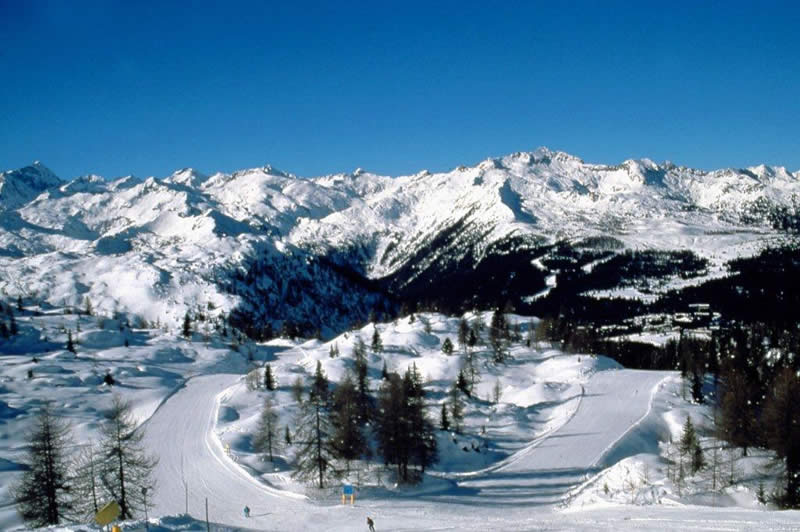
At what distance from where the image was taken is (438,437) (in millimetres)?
69875

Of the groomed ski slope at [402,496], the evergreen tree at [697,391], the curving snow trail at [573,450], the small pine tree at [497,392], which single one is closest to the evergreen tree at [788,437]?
the groomed ski slope at [402,496]

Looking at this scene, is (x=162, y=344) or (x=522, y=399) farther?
(x=162, y=344)

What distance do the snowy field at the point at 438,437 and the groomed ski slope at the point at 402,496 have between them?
0.26 meters

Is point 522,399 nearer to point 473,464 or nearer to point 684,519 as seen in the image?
point 473,464

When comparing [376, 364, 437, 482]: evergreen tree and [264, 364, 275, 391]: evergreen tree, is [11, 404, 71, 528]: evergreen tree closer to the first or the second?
[376, 364, 437, 482]: evergreen tree

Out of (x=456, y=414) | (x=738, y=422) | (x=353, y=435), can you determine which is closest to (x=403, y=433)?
(x=353, y=435)

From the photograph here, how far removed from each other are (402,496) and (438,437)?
20084 mm

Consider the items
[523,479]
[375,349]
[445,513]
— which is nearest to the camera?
[445,513]

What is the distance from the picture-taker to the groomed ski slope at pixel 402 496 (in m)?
40.3

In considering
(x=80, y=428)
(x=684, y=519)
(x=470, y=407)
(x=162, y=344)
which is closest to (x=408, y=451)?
(x=684, y=519)

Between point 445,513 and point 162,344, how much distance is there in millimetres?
130199

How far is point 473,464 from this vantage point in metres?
67.6

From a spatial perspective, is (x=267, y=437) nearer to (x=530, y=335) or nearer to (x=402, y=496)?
(x=402, y=496)

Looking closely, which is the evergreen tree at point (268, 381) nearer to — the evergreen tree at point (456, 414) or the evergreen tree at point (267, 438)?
the evergreen tree at point (267, 438)
